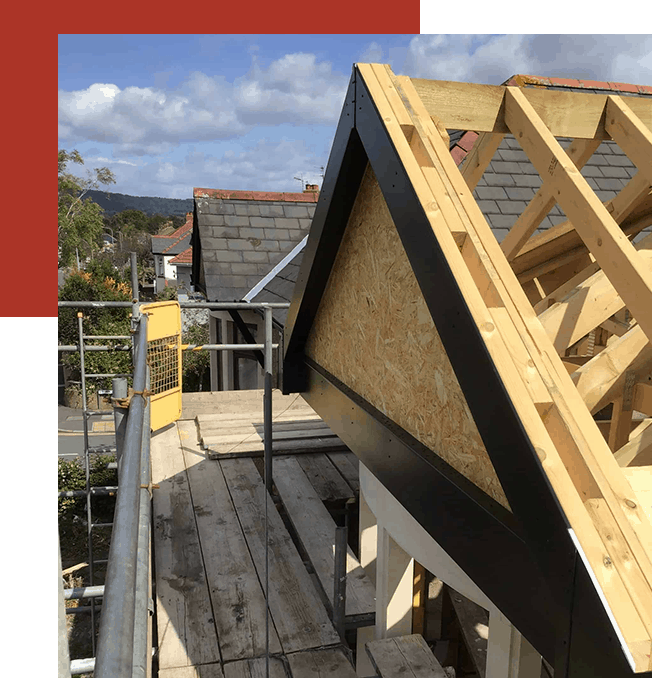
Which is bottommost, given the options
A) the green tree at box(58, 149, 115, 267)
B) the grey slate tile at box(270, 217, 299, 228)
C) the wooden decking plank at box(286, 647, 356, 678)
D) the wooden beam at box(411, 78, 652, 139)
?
the wooden decking plank at box(286, 647, 356, 678)

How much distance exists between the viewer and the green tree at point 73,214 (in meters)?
33.2

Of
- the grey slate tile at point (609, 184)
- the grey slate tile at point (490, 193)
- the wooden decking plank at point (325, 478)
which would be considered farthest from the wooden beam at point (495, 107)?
the grey slate tile at point (609, 184)

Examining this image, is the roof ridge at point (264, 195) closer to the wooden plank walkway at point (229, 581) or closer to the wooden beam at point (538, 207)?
the wooden plank walkway at point (229, 581)

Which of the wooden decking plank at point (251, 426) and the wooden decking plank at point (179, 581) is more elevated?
the wooden decking plank at point (251, 426)

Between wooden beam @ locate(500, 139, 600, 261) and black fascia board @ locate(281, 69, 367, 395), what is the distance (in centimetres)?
102

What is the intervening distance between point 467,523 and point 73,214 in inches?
1473

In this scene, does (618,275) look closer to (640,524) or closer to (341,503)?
(640,524)

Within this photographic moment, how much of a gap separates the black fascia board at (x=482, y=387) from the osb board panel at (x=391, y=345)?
0.50 feet

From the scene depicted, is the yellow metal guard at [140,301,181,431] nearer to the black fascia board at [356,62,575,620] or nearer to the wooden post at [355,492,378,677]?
the wooden post at [355,492,378,677]

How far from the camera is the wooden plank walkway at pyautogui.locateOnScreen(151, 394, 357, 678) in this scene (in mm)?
3588

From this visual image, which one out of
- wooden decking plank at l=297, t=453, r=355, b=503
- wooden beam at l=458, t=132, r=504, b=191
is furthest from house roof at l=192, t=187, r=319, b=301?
wooden beam at l=458, t=132, r=504, b=191

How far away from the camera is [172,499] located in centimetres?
546

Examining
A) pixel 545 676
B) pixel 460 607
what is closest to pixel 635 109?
pixel 545 676

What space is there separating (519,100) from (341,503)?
13.7ft
